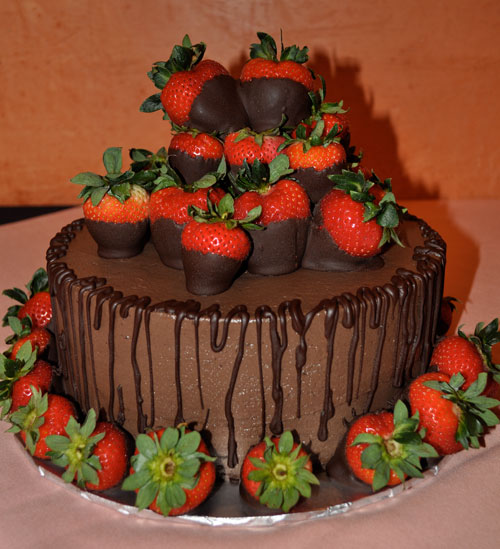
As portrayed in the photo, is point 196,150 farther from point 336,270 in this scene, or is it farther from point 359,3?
point 359,3

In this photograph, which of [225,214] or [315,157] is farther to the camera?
[315,157]

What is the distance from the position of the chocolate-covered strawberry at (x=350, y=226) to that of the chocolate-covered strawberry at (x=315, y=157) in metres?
0.04

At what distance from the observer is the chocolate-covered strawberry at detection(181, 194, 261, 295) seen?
1.41 meters

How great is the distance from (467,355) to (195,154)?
84 centimetres

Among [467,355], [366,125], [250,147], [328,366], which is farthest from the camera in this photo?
[366,125]

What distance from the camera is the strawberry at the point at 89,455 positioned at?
1461 mm

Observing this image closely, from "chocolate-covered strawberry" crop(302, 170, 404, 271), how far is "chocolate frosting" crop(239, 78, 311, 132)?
0.75ft

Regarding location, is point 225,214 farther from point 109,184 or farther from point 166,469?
point 166,469

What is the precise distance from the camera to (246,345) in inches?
56.3

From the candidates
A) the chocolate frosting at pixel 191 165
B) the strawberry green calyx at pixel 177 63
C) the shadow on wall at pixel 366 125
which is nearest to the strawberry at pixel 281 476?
the chocolate frosting at pixel 191 165

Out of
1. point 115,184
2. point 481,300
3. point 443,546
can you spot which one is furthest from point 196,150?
point 481,300

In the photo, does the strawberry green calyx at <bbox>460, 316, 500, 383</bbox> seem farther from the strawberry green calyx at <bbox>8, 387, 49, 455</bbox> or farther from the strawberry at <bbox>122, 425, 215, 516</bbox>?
the strawberry green calyx at <bbox>8, 387, 49, 455</bbox>

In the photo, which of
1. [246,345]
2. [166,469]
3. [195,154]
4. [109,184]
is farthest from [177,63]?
[166,469]

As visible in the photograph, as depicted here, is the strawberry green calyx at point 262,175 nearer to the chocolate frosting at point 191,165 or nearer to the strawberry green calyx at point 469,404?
the chocolate frosting at point 191,165
